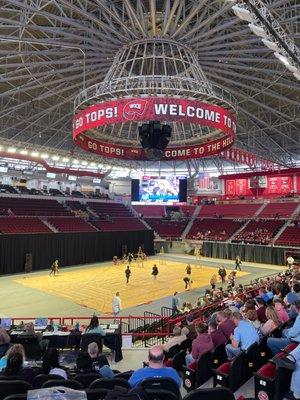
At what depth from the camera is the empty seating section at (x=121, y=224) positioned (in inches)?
1560

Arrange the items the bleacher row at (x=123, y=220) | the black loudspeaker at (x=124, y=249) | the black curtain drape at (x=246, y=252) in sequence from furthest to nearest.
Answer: the black loudspeaker at (x=124, y=249) → the black curtain drape at (x=246, y=252) → the bleacher row at (x=123, y=220)

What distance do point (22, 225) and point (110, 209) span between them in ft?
51.4

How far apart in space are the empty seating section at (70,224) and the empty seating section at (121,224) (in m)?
1.68

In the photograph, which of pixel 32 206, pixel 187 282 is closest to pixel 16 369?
pixel 187 282

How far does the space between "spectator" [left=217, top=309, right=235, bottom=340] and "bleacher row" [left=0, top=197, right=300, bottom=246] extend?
2563 centimetres

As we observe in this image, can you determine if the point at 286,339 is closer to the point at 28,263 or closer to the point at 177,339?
the point at 177,339

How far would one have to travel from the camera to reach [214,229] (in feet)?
149

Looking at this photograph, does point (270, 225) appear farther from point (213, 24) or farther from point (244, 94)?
point (213, 24)

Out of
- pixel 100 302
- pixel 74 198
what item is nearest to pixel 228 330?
pixel 100 302

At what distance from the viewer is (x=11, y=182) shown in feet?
148

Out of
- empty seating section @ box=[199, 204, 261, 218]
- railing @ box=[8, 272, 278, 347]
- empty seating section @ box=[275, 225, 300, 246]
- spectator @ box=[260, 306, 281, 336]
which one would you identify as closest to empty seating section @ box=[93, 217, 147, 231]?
empty seating section @ box=[199, 204, 261, 218]

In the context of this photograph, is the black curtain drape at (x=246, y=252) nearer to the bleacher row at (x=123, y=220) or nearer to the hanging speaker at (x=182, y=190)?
the bleacher row at (x=123, y=220)

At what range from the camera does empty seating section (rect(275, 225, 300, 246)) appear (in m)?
35.6

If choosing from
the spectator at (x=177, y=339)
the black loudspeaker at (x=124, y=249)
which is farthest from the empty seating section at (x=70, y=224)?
the spectator at (x=177, y=339)
